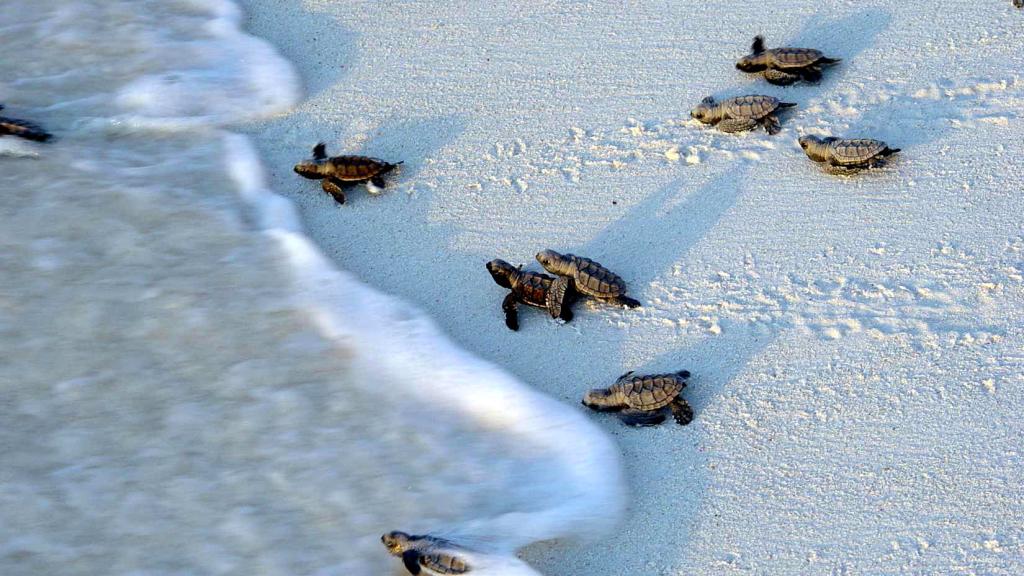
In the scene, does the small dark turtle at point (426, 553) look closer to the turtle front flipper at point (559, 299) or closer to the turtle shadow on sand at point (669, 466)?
the turtle shadow on sand at point (669, 466)

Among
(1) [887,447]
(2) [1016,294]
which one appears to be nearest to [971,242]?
(2) [1016,294]

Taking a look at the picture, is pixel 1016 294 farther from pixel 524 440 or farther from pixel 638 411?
pixel 524 440

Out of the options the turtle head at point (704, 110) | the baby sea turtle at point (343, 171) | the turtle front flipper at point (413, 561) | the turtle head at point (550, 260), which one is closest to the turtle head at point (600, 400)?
the turtle head at point (550, 260)

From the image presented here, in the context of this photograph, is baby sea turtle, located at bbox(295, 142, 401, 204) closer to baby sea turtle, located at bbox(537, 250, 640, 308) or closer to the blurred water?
the blurred water

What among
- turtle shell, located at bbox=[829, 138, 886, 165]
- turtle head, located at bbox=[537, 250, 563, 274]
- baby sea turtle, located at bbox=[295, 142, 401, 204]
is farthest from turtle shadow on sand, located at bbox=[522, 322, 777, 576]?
baby sea turtle, located at bbox=[295, 142, 401, 204]

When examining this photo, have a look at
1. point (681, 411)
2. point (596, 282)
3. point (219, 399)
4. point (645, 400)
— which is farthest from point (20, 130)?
point (681, 411)
